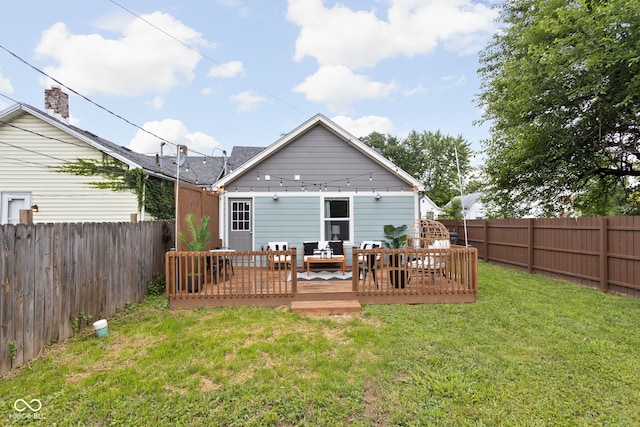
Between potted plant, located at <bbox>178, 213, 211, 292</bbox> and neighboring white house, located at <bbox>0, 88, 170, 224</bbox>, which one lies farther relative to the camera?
neighboring white house, located at <bbox>0, 88, 170, 224</bbox>

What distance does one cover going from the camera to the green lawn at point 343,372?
2455mm

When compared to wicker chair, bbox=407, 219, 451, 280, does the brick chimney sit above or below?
above

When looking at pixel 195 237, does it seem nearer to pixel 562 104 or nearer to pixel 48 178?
pixel 48 178

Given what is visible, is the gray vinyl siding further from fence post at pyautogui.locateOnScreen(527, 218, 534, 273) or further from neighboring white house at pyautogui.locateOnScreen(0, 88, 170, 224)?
neighboring white house at pyautogui.locateOnScreen(0, 88, 170, 224)

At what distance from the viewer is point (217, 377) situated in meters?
3.02

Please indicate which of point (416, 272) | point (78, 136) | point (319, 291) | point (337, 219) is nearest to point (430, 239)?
point (416, 272)

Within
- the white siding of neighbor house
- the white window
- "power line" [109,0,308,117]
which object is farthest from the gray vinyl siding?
the white siding of neighbor house

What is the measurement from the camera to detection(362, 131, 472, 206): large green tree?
120 feet

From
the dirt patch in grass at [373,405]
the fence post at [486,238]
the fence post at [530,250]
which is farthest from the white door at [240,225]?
the fence post at [486,238]

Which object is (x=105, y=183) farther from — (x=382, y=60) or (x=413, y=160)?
(x=413, y=160)

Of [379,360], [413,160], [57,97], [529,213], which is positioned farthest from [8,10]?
[413,160]

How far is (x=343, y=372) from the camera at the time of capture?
3096mm

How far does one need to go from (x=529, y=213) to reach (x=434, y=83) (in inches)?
286

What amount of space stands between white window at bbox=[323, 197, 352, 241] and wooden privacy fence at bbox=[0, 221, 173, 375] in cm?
487
